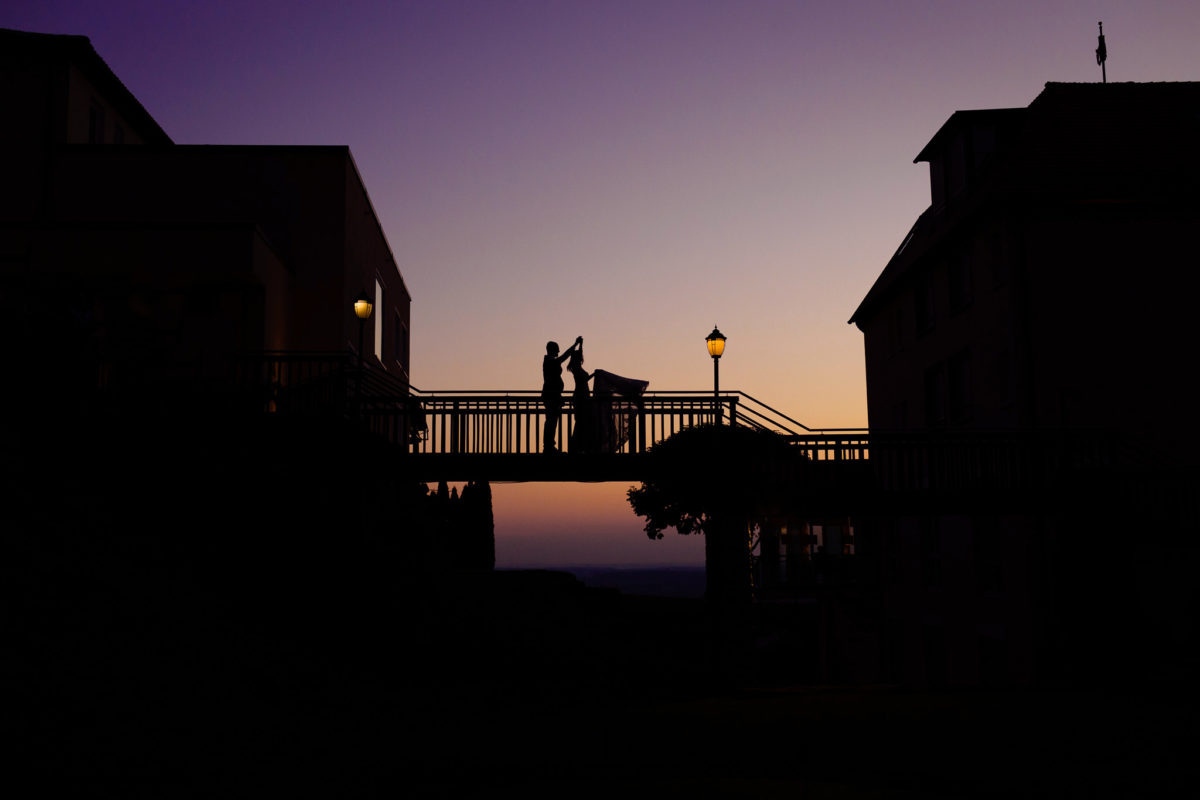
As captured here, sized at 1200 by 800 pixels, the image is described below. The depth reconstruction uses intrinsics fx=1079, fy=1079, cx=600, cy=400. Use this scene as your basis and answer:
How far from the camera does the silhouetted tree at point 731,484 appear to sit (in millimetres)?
17766

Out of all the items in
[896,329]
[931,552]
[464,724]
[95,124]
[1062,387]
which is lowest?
[464,724]

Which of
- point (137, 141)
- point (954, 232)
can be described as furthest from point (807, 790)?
point (137, 141)

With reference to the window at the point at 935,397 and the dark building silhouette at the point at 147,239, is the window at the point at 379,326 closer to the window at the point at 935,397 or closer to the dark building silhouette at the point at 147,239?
the dark building silhouette at the point at 147,239

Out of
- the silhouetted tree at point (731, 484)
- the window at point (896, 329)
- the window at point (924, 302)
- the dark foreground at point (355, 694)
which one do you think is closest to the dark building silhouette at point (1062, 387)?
the window at point (924, 302)

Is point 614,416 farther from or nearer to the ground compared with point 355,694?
farther from the ground

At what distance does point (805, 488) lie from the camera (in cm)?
1817

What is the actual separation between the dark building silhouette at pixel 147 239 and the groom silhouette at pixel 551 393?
4.42m

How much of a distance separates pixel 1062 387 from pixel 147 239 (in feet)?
60.8

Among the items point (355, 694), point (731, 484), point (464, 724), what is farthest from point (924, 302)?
point (464, 724)

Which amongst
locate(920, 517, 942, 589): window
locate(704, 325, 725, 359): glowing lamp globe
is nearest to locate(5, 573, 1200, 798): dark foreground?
locate(704, 325, 725, 359): glowing lamp globe

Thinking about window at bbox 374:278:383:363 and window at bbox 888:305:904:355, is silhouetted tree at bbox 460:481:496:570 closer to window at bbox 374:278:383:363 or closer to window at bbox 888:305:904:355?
window at bbox 374:278:383:363

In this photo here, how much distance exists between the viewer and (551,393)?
18.6 meters

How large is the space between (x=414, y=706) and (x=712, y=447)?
7236 mm

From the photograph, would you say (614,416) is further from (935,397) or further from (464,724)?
(935,397)
